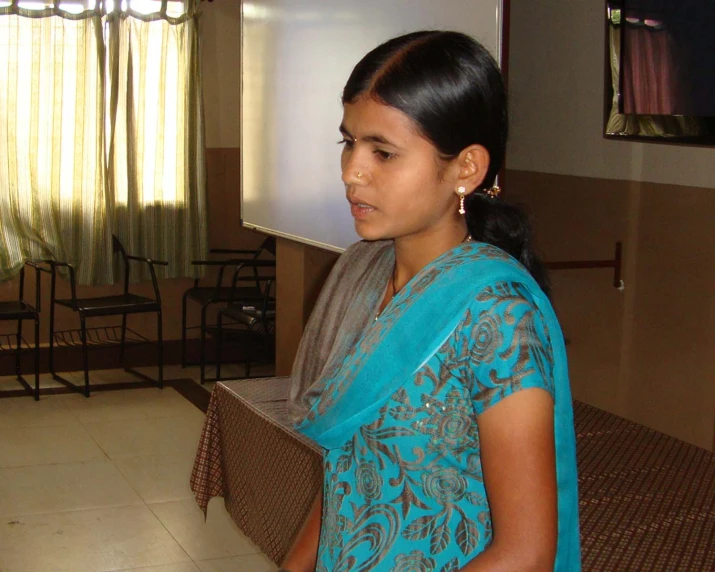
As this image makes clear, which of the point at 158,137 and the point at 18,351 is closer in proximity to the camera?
the point at 18,351

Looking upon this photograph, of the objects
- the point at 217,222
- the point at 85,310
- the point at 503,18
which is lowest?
the point at 85,310

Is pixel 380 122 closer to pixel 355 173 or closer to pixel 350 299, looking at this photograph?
pixel 355 173

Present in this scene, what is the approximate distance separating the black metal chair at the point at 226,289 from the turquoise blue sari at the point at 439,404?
14.1 ft

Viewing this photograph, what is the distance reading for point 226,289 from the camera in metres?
5.80

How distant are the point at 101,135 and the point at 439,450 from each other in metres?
4.99

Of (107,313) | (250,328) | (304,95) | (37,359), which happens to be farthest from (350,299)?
(37,359)

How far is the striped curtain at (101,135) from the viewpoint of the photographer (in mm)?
5395

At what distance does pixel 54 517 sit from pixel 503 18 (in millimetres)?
2387

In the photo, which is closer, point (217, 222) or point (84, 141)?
point (84, 141)

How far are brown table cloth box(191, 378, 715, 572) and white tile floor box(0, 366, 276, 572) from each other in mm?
558

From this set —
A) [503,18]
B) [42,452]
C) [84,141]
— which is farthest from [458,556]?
[84,141]

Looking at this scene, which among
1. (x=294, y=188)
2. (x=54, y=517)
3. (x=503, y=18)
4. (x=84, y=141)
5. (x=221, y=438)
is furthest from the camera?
(x=84, y=141)

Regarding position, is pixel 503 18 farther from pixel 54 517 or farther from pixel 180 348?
pixel 180 348

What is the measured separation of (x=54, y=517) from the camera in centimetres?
352
